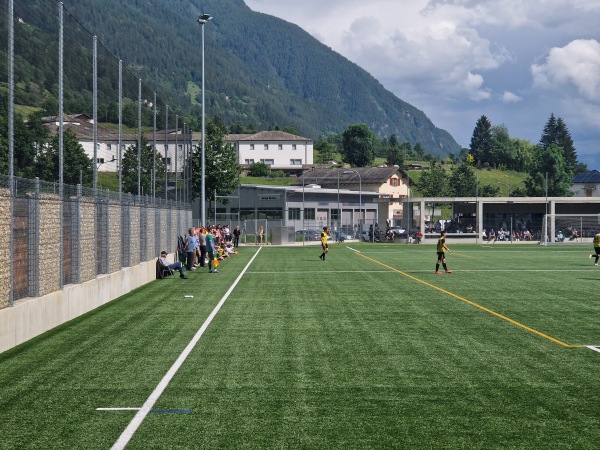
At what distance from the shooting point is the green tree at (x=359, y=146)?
629 ft

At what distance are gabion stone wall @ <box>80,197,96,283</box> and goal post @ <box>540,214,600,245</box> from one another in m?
64.7

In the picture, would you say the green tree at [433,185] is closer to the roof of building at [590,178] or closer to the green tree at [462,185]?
the green tree at [462,185]

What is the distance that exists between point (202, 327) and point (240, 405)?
700cm

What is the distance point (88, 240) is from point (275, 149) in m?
150

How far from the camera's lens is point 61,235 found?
17.4 metres

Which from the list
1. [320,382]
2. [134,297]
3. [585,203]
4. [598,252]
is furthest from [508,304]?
[585,203]

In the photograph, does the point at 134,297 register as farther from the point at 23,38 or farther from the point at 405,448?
the point at 405,448

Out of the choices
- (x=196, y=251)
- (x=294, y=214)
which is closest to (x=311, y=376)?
(x=196, y=251)

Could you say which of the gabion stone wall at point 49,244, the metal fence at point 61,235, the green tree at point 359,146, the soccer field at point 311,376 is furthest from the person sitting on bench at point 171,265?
the green tree at point 359,146

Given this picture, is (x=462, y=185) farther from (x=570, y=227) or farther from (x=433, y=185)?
(x=570, y=227)

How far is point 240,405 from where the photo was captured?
936 cm

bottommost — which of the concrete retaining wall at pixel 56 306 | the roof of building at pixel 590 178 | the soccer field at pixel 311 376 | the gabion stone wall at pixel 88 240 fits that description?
the soccer field at pixel 311 376

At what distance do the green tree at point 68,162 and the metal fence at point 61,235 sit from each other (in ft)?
0.90

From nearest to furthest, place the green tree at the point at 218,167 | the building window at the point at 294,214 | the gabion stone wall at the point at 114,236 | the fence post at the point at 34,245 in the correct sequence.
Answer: the fence post at the point at 34,245 → the gabion stone wall at the point at 114,236 → the green tree at the point at 218,167 → the building window at the point at 294,214
